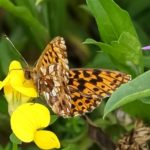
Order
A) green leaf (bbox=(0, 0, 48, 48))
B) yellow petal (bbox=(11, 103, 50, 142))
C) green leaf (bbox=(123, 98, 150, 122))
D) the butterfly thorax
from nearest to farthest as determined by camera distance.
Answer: yellow petal (bbox=(11, 103, 50, 142))
the butterfly thorax
green leaf (bbox=(123, 98, 150, 122))
green leaf (bbox=(0, 0, 48, 48))

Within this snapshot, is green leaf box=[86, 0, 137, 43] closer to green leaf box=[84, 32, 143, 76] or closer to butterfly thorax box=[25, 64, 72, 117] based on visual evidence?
green leaf box=[84, 32, 143, 76]

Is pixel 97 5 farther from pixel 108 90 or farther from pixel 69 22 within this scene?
pixel 69 22

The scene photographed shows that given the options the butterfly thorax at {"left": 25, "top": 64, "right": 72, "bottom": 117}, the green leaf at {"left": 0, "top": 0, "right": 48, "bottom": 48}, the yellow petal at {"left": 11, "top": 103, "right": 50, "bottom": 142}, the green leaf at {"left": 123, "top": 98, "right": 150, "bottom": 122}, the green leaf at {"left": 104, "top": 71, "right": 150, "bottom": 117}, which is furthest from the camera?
the green leaf at {"left": 0, "top": 0, "right": 48, "bottom": 48}

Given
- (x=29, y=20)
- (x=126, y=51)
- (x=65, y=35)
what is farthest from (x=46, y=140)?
(x=65, y=35)

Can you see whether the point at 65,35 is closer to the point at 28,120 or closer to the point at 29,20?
the point at 29,20

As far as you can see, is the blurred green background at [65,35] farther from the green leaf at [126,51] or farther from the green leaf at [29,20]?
the green leaf at [126,51]

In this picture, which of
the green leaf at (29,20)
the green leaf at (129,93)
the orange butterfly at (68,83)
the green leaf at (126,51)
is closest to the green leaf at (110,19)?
the green leaf at (126,51)

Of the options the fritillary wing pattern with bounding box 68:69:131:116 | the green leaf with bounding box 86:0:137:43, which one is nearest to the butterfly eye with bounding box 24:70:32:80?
the fritillary wing pattern with bounding box 68:69:131:116
